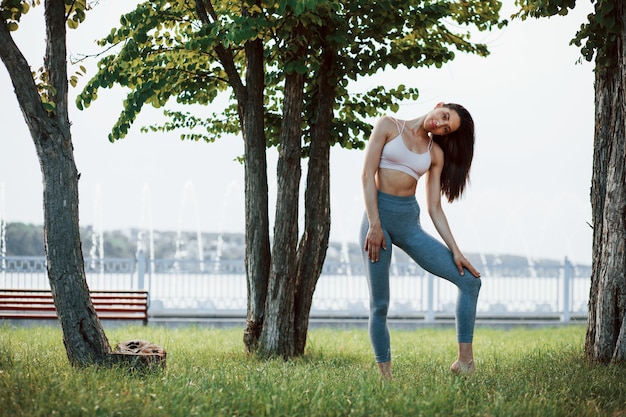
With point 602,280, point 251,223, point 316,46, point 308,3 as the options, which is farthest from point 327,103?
point 602,280

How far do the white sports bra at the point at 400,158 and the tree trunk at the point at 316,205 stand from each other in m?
2.96

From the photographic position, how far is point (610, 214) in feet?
25.6

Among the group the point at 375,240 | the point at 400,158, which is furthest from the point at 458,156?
the point at 375,240

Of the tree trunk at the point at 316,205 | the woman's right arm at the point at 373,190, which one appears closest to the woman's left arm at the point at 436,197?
the woman's right arm at the point at 373,190

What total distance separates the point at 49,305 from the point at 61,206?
315 inches

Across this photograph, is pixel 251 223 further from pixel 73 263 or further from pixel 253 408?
pixel 253 408

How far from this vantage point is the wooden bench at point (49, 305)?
1398 centimetres

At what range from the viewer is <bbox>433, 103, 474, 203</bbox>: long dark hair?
6125 mm

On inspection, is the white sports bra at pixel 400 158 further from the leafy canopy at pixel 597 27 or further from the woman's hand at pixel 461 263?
the leafy canopy at pixel 597 27

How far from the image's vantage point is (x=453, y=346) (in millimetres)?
11820

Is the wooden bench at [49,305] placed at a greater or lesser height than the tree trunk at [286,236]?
lesser

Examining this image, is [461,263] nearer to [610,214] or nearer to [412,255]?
[412,255]

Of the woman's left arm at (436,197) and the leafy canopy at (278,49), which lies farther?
the leafy canopy at (278,49)

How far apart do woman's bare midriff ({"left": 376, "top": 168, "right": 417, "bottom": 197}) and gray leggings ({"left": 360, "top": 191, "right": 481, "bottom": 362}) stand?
0.04 meters
